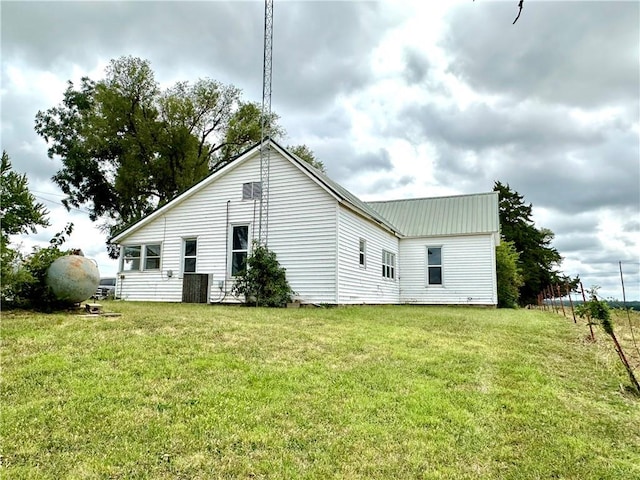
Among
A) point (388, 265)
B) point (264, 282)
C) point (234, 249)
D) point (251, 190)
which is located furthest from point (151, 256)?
point (388, 265)

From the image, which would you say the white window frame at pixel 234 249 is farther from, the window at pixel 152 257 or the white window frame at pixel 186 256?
the window at pixel 152 257

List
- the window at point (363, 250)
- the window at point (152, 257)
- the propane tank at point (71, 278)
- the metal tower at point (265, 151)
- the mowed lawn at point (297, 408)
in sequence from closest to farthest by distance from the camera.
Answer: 1. the mowed lawn at point (297, 408)
2. the propane tank at point (71, 278)
3. the metal tower at point (265, 151)
4. the window at point (363, 250)
5. the window at point (152, 257)

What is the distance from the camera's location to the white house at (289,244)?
13.7 metres

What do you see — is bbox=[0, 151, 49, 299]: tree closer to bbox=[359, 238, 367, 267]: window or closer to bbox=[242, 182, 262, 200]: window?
bbox=[242, 182, 262, 200]: window

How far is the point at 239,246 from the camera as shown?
14914 millimetres

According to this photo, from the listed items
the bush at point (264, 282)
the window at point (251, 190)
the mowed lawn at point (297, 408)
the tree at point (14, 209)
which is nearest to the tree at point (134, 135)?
the window at point (251, 190)

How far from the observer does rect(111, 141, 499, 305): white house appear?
541 inches

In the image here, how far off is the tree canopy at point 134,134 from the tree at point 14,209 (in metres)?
18.3

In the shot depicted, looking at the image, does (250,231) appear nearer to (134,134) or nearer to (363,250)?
(363,250)

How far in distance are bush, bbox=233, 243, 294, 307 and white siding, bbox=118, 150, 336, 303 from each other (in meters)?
0.58

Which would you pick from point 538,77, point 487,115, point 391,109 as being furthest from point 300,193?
point 538,77

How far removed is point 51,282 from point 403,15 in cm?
821

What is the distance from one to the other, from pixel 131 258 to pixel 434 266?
13178 mm

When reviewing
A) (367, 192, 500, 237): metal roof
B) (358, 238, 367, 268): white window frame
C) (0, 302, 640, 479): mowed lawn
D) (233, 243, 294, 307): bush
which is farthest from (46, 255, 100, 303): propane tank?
(367, 192, 500, 237): metal roof
